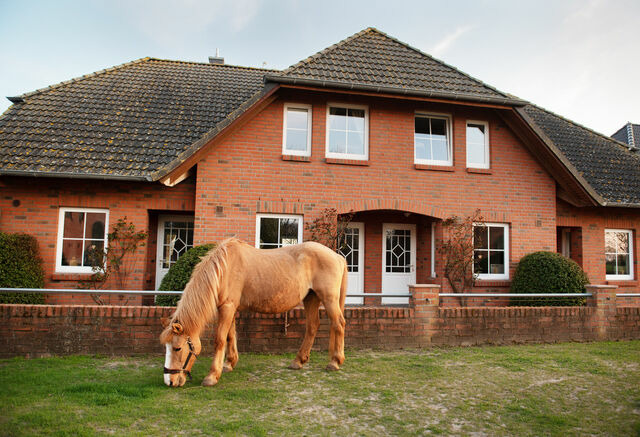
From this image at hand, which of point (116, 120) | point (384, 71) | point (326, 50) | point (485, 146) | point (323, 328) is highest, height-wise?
point (326, 50)

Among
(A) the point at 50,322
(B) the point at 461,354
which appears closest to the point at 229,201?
(A) the point at 50,322

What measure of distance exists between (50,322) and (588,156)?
13.7m

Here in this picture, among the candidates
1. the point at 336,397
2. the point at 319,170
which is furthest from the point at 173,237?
the point at 336,397

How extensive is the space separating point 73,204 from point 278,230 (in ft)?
14.7

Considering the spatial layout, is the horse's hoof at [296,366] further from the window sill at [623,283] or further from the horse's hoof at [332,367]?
the window sill at [623,283]

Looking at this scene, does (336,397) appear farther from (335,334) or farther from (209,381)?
(209,381)

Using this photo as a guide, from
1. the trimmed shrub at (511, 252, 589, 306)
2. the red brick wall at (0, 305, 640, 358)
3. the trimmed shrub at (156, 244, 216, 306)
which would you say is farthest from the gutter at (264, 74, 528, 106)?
the red brick wall at (0, 305, 640, 358)

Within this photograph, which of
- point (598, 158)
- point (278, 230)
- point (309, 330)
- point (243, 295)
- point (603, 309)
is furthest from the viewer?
point (598, 158)

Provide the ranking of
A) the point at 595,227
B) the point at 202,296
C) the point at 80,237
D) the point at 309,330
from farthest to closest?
the point at 595,227
the point at 80,237
the point at 309,330
the point at 202,296

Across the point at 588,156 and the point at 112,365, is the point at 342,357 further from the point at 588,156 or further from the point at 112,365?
the point at 588,156

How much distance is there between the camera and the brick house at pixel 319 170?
8.59 meters

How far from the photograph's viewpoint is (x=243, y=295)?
5.17m

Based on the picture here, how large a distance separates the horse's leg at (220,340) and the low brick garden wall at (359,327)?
1413 millimetres

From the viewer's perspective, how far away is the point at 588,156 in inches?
462
